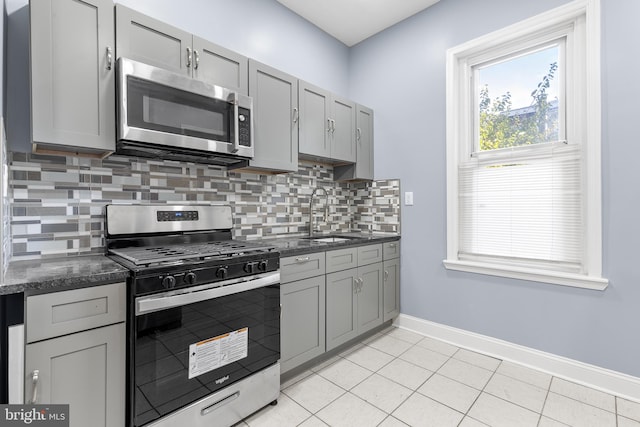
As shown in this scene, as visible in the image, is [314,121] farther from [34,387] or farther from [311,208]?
[34,387]

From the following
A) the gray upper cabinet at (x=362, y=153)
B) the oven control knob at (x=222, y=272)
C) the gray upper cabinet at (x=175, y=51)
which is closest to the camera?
the oven control knob at (x=222, y=272)

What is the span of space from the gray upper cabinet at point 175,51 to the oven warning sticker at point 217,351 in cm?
151

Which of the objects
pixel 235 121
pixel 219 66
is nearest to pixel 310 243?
pixel 235 121

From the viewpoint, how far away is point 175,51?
1771 millimetres

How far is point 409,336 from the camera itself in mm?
2781

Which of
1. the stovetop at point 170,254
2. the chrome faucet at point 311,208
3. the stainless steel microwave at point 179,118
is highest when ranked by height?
the stainless steel microwave at point 179,118

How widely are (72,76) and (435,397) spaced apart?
2630 mm

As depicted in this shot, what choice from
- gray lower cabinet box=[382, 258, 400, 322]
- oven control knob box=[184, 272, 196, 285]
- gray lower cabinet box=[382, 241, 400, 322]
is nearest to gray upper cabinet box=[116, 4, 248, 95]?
oven control knob box=[184, 272, 196, 285]

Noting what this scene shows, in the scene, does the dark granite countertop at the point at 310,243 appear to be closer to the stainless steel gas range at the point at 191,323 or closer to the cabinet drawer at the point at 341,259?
the cabinet drawer at the point at 341,259

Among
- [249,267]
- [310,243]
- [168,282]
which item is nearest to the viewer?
[168,282]

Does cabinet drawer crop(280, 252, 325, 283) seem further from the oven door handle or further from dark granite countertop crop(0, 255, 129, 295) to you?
dark granite countertop crop(0, 255, 129, 295)

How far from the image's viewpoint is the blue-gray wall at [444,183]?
1873mm

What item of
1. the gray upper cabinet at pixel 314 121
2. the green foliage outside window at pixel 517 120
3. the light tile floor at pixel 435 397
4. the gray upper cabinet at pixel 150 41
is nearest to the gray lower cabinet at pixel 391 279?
the light tile floor at pixel 435 397

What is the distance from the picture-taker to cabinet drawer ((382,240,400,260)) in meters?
2.79
